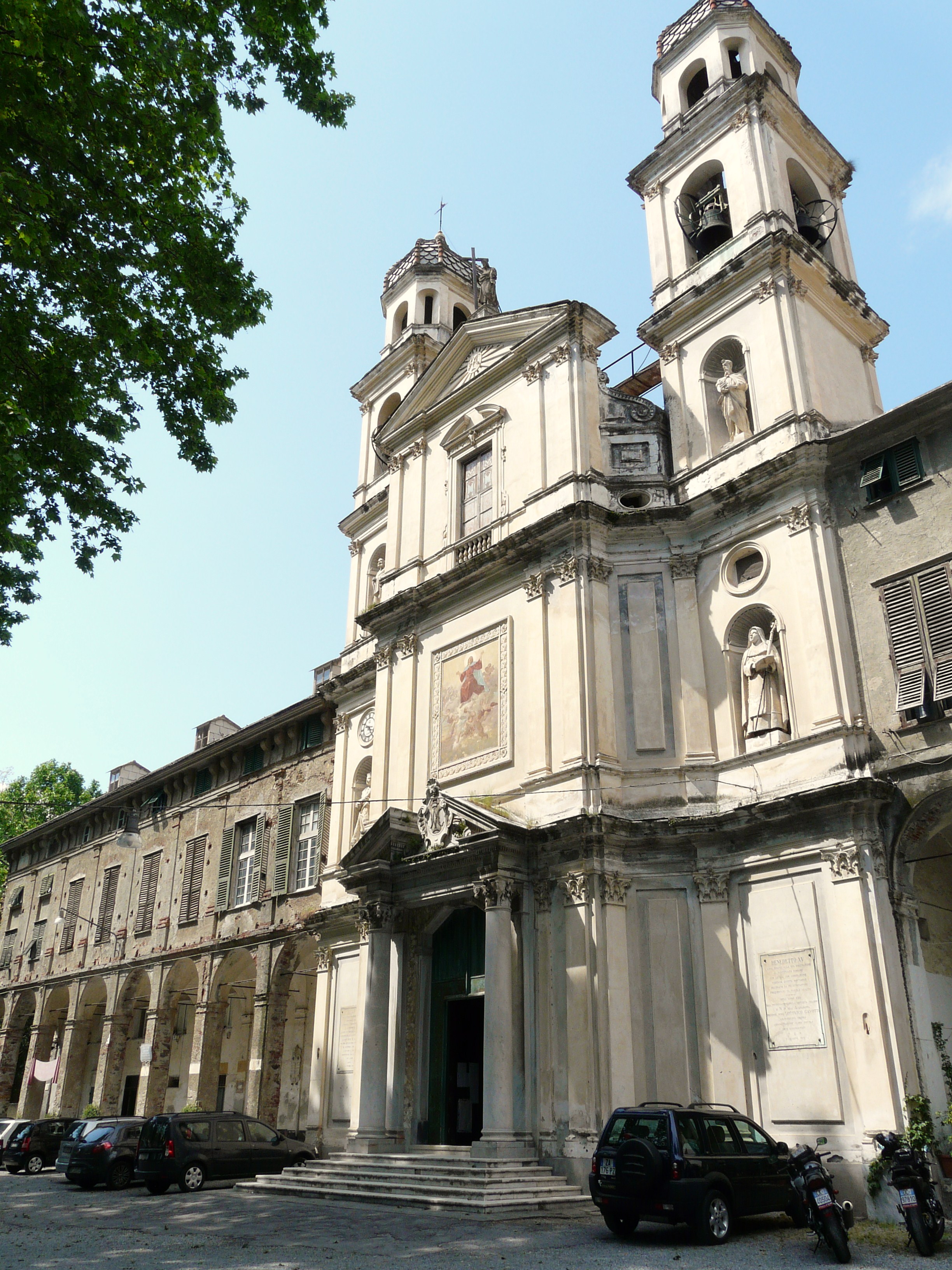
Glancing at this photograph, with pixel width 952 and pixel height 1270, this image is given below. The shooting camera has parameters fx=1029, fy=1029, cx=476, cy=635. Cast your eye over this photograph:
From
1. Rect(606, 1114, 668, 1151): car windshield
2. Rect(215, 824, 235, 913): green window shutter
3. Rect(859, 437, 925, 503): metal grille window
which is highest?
Rect(859, 437, 925, 503): metal grille window

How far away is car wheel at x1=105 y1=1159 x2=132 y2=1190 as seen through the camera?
61.3 feet

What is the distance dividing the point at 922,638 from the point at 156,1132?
49.4ft

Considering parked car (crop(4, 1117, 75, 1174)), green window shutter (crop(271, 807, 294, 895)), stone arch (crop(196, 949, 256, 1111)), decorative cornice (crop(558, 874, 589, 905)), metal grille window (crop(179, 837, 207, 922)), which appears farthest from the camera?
metal grille window (crop(179, 837, 207, 922))

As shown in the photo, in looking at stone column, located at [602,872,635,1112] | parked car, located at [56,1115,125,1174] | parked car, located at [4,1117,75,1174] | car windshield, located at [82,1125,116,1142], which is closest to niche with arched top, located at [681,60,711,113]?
stone column, located at [602,872,635,1112]

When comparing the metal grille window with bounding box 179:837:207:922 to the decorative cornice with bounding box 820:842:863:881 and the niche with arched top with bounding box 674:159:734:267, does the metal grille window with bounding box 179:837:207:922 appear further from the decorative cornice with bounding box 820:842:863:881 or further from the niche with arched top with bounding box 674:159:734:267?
the niche with arched top with bounding box 674:159:734:267

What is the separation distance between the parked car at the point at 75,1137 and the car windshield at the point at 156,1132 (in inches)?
69.0

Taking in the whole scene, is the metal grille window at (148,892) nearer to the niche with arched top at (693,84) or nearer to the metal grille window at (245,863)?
the metal grille window at (245,863)

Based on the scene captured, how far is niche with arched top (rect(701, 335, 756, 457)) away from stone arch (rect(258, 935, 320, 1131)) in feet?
46.9

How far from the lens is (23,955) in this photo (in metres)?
39.6

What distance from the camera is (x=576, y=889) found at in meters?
16.6

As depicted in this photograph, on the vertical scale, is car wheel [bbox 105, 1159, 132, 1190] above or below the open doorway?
Answer: below

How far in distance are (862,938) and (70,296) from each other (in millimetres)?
12875

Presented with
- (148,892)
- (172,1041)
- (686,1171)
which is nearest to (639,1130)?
(686,1171)

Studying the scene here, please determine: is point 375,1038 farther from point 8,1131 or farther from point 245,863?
point 8,1131
